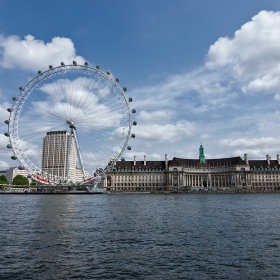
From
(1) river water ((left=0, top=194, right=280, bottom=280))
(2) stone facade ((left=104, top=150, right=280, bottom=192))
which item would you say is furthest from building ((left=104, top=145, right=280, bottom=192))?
(1) river water ((left=0, top=194, right=280, bottom=280))

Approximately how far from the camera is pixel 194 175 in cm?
19225

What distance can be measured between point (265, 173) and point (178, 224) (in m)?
165

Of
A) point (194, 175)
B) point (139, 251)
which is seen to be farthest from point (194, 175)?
point (139, 251)

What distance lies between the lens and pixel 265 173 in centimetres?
18112

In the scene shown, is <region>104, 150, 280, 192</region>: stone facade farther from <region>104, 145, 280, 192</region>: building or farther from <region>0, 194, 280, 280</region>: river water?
<region>0, 194, 280, 280</region>: river water

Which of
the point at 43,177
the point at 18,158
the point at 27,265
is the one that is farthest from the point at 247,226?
the point at 43,177

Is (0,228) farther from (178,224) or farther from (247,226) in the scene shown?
(247,226)

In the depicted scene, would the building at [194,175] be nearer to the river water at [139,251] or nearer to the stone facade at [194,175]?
the stone facade at [194,175]

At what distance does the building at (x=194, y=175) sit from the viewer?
180 meters

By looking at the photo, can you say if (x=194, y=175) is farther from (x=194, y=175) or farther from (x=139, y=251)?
(x=139, y=251)

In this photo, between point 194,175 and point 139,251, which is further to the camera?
point 194,175

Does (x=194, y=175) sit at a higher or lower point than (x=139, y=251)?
higher

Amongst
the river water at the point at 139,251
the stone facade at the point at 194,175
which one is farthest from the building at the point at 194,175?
the river water at the point at 139,251

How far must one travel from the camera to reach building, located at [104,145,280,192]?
18025cm
